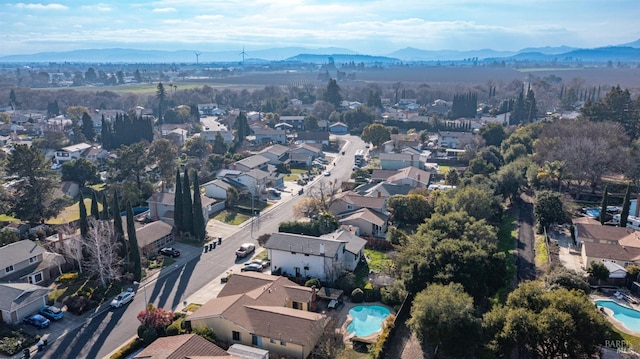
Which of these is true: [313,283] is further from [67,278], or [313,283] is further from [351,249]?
[67,278]

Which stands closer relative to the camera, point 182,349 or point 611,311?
point 182,349

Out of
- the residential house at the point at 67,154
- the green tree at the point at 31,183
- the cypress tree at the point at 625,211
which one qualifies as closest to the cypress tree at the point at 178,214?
the green tree at the point at 31,183

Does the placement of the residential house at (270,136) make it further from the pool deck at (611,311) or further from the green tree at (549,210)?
the pool deck at (611,311)

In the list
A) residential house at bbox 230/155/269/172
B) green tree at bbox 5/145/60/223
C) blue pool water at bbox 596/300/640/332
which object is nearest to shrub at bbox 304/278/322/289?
blue pool water at bbox 596/300/640/332

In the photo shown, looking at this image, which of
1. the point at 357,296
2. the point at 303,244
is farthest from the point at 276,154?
the point at 357,296

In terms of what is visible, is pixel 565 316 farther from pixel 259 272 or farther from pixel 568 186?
pixel 568 186

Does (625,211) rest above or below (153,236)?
above

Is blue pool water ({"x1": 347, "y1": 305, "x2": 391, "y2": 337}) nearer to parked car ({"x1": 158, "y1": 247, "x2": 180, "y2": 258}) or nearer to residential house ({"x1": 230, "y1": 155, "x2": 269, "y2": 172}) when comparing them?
parked car ({"x1": 158, "y1": 247, "x2": 180, "y2": 258})

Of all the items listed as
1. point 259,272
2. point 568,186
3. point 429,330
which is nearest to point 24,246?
point 259,272
